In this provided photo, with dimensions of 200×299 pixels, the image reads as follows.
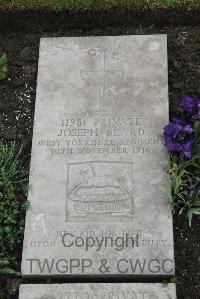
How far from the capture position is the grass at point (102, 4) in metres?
5.73

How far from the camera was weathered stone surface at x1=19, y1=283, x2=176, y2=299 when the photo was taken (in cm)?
439

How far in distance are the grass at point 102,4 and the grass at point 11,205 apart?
4.65 ft

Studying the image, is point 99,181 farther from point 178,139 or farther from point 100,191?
point 178,139

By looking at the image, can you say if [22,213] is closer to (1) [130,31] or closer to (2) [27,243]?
(2) [27,243]

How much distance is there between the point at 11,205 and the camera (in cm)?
479

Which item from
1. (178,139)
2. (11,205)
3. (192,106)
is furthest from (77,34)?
(11,205)

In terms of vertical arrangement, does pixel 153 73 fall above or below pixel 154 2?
below

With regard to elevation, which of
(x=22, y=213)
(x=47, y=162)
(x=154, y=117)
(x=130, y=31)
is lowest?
(x=22, y=213)

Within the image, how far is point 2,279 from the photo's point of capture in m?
4.64

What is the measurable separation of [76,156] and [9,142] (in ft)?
2.02

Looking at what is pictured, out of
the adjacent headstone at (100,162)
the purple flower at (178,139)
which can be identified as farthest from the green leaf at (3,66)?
the purple flower at (178,139)

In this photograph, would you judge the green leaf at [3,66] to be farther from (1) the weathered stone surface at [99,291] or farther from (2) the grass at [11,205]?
(1) the weathered stone surface at [99,291]

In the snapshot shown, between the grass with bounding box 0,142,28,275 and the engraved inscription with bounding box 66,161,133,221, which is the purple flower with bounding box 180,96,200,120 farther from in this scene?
the grass with bounding box 0,142,28,275

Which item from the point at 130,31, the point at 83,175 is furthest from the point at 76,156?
the point at 130,31
